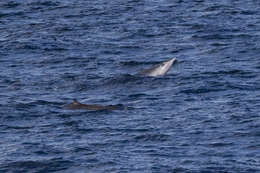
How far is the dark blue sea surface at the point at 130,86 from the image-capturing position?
3186 cm

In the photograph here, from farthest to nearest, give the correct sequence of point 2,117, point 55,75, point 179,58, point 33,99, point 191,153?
point 179,58 < point 55,75 < point 33,99 < point 2,117 < point 191,153

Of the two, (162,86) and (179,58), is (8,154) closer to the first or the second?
(162,86)

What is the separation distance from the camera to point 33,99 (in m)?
38.8

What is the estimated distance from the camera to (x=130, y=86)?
134 feet

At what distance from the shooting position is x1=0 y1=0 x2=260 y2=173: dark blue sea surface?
105ft

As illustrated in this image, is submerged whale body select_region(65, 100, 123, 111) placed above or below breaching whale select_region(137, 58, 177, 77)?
above

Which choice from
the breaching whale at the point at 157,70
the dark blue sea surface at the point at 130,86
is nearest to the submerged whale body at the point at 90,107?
the dark blue sea surface at the point at 130,86

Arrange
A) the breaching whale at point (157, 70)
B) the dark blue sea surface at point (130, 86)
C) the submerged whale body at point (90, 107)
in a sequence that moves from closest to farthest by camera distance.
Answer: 1. the dark blue sea surface at point (130, 86)
2. the submerged whale body at point (90, 107)
3. the breaching whale at point (157, 70)

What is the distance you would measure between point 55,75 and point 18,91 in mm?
3064

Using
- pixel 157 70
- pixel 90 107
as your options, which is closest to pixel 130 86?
pixel 157 70

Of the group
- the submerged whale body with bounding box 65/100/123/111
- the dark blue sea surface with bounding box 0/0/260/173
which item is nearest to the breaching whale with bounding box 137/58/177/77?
the dark blue sea surface with bounding box 0/0/260/173

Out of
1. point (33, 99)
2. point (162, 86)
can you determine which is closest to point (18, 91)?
point (33, 99)

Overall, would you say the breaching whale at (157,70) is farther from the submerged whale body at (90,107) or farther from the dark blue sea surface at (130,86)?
the submerged whale body at (90,107)

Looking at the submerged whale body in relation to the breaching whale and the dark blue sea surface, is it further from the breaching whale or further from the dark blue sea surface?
the breaching whale
